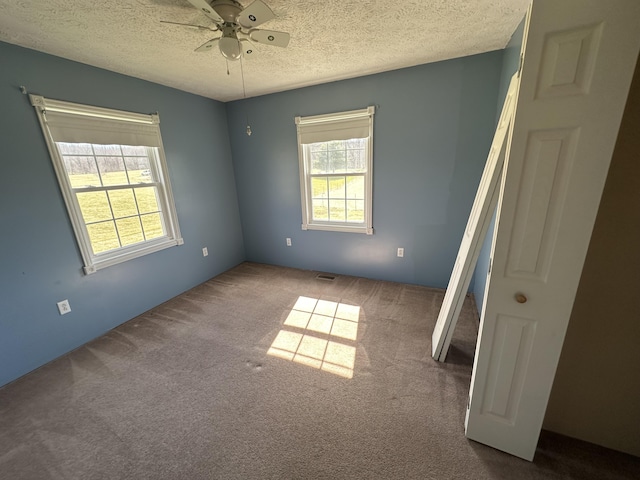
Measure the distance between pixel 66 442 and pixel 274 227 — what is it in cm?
298

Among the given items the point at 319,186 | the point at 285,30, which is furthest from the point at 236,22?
the point at 319,186

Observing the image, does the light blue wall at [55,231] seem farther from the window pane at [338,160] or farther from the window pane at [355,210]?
the window pane at [355,210]

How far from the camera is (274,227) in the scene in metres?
4.02

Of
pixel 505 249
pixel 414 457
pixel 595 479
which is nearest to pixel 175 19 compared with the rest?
pixel 505 249

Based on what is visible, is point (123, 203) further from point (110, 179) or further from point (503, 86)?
point (503, 86)

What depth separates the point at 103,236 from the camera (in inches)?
102

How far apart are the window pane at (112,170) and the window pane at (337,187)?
2388mm

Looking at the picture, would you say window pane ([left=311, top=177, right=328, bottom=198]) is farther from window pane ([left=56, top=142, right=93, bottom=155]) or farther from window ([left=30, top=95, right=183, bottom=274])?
window pane ([left=56, top=142, right=93, bottom=155])

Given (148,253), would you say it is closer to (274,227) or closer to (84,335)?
(84,335)

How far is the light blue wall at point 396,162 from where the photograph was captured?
2.60 m

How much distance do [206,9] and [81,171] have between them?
2.04 metres

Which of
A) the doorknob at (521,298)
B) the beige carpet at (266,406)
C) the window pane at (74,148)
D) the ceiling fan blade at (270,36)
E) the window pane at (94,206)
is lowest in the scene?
the beige carpet at (266,406)

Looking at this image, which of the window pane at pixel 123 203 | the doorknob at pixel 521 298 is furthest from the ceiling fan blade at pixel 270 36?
the window pane at pixel 123 203

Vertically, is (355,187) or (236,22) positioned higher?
(236,22)
